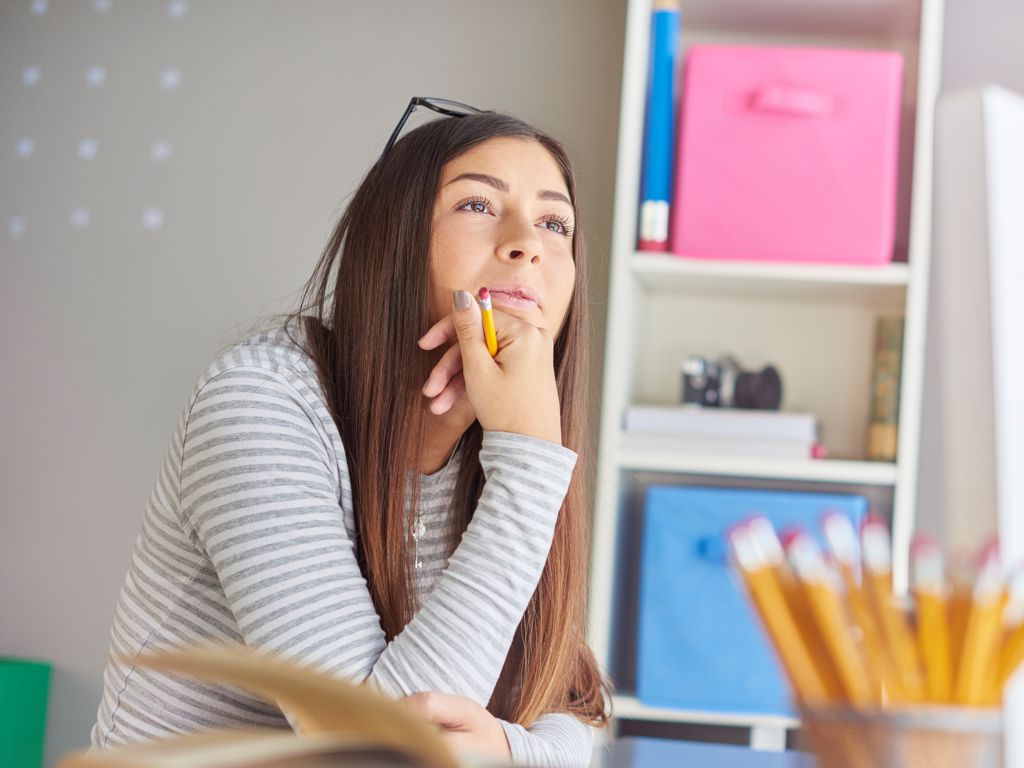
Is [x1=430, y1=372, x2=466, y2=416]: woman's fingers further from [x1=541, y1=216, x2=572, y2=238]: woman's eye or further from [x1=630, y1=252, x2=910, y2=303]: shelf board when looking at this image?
[x1=630, y1=252, x2=910, y2=303]: shelf board

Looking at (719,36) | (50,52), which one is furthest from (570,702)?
(50,52)

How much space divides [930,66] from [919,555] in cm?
144

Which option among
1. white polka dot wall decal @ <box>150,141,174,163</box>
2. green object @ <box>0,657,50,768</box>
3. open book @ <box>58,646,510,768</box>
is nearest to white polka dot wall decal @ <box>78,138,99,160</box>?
white polka dot wall decal @ <box>150,141,174,163</box>

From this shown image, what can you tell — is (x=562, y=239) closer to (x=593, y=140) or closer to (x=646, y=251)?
(x=646, y=251)

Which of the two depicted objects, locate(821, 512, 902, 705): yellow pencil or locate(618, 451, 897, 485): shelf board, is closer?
locate(821, 512, 902, 705): yellow pencil

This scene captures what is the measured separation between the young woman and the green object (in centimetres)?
112

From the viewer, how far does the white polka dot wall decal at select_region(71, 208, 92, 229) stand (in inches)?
85.1

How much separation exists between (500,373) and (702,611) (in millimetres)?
795

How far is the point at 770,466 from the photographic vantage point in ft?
5.25

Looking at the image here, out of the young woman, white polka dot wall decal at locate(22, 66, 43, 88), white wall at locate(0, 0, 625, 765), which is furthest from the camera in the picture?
white polka dot wall decal at locate(22, 66, 43, 88)

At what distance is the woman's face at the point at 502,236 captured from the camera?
3.50 ft

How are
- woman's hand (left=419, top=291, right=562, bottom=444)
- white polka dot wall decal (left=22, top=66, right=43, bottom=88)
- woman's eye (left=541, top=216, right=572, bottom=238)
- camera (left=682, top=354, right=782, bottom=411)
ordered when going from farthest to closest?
1. white polka dot wall decal (left=22, top=66, right=43, bottom=88)
2. camera (left=682, top=354, right=782, bottom=411)
3. woman's eye (left=541, top=216, right=572, bottom=238)
4. woman's hand (left=419, top=291, right=562, bottom=444)

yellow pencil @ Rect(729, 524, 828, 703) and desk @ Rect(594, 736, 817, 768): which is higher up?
yellow pencil @ Rect(729, 524, 828, 703)

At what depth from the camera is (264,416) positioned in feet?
2.95
